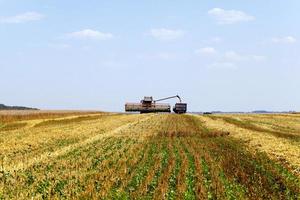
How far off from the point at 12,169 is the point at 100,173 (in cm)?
399

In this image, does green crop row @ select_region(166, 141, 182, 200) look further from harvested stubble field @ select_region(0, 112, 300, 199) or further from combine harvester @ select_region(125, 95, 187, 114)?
combine harvester @ select_region(125, 95, 187, 114)

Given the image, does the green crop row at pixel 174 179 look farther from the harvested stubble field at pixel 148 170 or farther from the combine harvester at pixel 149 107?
the combine harvester at pixel 149 107

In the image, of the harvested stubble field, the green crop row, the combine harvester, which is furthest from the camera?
the combine harvester

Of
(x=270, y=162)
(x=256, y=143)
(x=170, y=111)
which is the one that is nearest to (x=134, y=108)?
(x=170, y=111)

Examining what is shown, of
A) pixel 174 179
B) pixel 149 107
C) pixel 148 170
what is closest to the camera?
pixel 174 179

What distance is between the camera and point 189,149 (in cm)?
2616

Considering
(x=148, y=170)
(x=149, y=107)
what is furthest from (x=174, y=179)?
(x=149, y=107)

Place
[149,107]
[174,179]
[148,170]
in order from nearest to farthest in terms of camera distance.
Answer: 1. [174,179]
2. [148,170]
3. [149,107]

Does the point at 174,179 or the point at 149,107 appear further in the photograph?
the point at 149,107

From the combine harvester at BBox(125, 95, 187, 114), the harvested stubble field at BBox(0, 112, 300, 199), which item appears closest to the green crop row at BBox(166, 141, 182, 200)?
the harvested stubble field at BBox(0, 112, 300, 199)

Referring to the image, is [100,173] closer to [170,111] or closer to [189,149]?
[189,149]

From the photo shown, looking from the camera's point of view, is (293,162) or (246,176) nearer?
(246,176)

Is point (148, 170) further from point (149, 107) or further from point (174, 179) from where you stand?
point (149, 107)

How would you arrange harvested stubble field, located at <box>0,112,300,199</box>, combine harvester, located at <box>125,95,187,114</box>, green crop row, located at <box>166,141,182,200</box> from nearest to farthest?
1. green crop row, located at <box>166,141,182,200</box>
2. harvested stubble field, located at <box>0,112,300,199</box>
3. combine harvester, located at <box>125,95,187,114</box>
